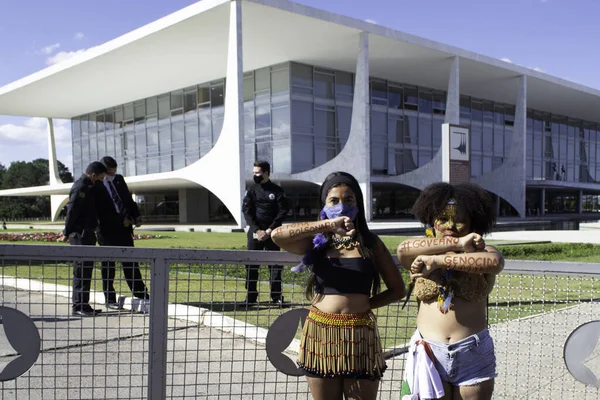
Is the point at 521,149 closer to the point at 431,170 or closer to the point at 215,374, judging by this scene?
the point at 431,170

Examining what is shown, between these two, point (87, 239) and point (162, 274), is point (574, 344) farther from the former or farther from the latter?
point (87, 239)

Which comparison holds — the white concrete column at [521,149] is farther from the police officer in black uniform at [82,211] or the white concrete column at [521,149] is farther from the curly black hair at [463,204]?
the curly black hair at [463,204]

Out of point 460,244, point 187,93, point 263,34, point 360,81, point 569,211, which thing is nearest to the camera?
point 460,244

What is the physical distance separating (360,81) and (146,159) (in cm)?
1948

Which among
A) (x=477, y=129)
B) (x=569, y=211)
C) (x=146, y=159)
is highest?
(x=477, y=129)

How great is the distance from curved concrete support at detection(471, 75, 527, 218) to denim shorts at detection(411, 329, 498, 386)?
3962 cm

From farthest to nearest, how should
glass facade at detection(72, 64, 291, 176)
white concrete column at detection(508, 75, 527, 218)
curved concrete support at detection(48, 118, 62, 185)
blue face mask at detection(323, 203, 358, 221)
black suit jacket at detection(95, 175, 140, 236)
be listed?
curved concrete support at detection(48, 118, 62, 185) < white concrete column at detection(508, 75, 527, 218) < glass facade at detection(72, 64, 291, 176) < black suit jacket at detection(95, 175, 140, 236) < blue face mask at detection(323, 203, 358, 221)

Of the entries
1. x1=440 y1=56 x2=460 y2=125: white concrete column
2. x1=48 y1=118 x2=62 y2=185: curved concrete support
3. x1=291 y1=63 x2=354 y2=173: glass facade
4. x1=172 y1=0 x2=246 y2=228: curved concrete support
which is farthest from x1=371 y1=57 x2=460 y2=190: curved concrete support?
x1=48 y1=118 x2=62 y2=185: curved concrete support

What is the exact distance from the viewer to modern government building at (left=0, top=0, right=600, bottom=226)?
27234mm

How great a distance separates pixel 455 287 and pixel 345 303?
532 millimetres

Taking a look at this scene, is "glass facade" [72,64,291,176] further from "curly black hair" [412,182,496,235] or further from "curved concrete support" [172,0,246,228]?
"curly black hair" [412,182,496,235]

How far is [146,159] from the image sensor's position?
41.2 metres

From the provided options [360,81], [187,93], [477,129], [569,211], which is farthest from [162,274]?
[569,211]

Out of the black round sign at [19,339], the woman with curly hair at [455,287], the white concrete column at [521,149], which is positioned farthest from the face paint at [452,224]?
the white concrete column at [521,149]
